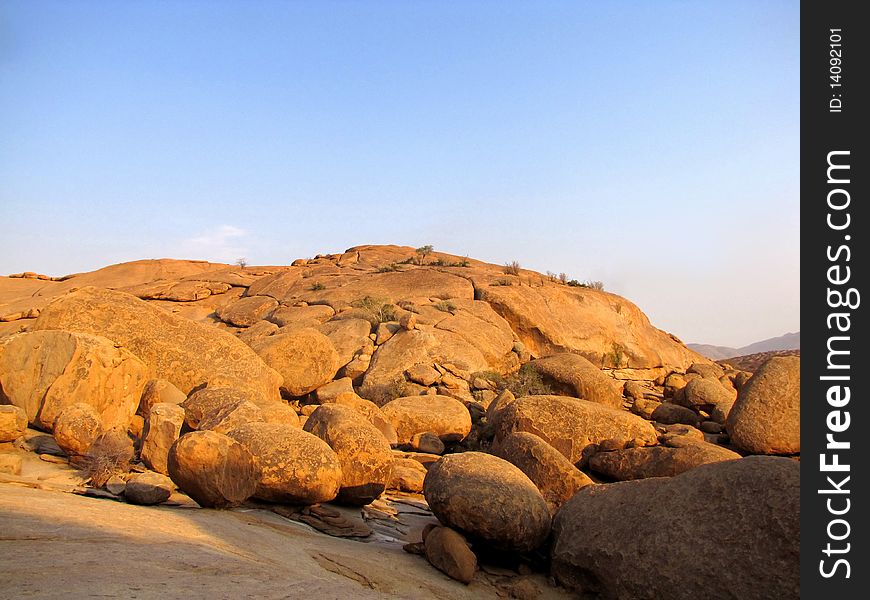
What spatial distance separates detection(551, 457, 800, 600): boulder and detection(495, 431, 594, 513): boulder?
179cm

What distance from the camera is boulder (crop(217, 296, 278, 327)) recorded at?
21281 millimetres

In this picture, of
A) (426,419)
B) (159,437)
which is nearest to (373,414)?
(426,419)

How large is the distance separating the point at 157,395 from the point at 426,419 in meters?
4.80

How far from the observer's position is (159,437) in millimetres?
7957

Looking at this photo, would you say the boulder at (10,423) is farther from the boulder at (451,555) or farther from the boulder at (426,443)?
the boulder at (426,443)

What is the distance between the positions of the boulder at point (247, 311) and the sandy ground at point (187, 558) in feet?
46.7

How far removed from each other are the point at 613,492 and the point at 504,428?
4264 mm

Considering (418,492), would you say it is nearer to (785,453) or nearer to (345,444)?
(345,444)

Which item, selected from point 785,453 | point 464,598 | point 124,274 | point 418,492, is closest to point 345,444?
point 418,492

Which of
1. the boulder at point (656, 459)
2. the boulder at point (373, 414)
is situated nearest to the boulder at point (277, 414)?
the boulder at point (373, 414)

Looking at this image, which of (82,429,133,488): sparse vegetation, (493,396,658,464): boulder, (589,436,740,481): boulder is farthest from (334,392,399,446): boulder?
(82,429,133,488): sparse vegetation

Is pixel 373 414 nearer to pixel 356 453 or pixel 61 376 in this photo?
pixel 356 453

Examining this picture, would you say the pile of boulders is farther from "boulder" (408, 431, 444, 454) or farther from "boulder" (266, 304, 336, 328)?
"boulder" (266, 304, 336, 328)
